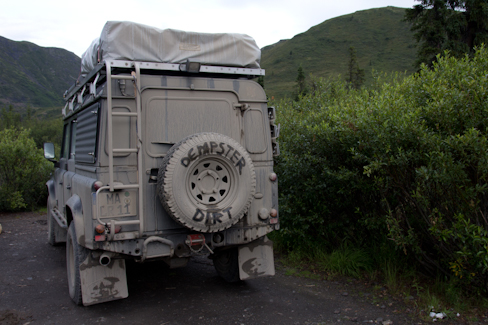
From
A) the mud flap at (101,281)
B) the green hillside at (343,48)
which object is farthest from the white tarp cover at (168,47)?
the green hillside at (343,48)

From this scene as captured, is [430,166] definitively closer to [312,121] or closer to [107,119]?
[312,121]

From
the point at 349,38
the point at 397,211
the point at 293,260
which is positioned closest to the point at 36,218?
the point at 293,260

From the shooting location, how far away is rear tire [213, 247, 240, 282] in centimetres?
452

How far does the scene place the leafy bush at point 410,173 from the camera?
11.6 feet

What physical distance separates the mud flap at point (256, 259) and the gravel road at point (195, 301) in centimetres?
27

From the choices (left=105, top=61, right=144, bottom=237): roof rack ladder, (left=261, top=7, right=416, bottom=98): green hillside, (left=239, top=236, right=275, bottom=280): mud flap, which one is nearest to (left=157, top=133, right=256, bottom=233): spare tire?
(left=105, top=61, right=144, bottom=237): roof rack ladder

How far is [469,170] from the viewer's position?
3689mm

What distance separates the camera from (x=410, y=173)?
4.13 m

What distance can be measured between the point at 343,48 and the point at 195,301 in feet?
386

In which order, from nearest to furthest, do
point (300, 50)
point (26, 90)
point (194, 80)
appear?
point (194, 80), point (300, 50), point (26, 90)

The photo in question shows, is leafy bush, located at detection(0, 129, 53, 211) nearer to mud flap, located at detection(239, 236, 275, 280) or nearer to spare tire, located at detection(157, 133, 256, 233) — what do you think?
mud flap, located at detection(239, 236, 275, 280)

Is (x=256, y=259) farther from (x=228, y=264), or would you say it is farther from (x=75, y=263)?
(x=75, y=263)

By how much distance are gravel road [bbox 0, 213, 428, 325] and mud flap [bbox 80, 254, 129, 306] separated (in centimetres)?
26

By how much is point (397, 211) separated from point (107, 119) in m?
3.30
